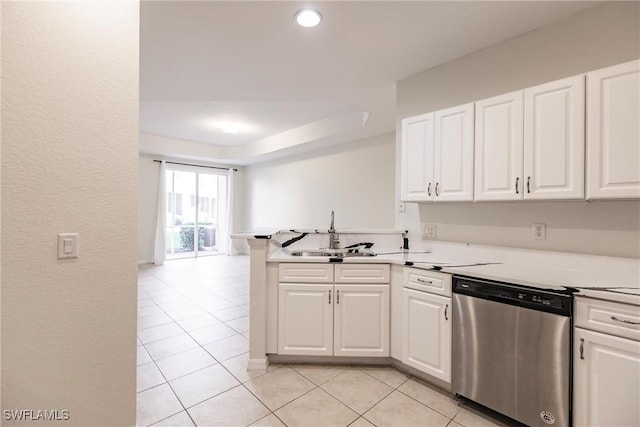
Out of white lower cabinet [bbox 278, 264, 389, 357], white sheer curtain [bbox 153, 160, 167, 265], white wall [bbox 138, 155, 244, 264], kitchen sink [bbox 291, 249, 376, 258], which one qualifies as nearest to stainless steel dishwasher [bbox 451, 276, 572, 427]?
white lower cabinet [bbox 278, 264, 389, 357]

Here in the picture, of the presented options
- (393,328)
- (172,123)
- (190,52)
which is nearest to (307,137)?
(172,123)

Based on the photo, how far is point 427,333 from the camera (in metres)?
2.06

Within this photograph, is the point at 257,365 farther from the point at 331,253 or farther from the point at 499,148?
the point at 499,148

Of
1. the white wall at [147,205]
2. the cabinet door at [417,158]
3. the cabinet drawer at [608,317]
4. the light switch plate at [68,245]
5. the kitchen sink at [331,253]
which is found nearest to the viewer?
the light switch plate at [68,245]

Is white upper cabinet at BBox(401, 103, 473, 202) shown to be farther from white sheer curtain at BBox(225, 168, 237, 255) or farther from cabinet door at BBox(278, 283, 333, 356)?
white sheer curtain at BBox(225, 168, 237, 255)

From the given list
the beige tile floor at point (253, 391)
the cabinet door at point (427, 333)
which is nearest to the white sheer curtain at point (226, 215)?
the beige tile floor at point (253, 391)

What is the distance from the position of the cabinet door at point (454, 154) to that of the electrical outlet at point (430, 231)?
0.39 m

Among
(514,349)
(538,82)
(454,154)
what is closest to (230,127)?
(454,154)

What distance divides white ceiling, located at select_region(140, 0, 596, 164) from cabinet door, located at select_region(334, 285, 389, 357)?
1.96 meters

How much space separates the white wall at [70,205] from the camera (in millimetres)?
1104

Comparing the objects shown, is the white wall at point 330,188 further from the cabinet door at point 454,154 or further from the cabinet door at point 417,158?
the cabinet door at point 454,154

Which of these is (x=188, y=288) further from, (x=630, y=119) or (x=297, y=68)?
(x=630, y=119)

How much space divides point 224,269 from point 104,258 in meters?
5.01

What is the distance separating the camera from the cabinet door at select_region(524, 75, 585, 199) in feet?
5.78
